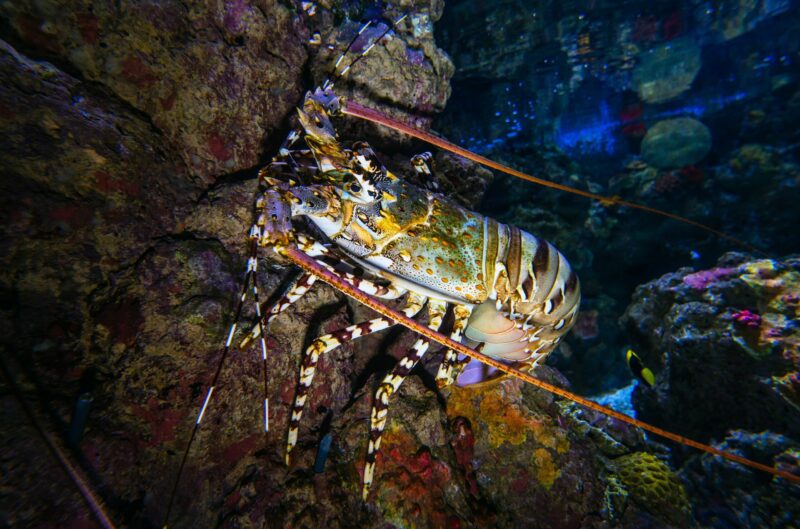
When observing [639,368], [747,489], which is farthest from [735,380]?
[747,489]

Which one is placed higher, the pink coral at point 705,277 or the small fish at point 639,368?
the pink coral at point 705,277

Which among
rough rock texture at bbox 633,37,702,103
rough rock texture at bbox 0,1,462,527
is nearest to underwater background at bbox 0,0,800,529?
rough rock texture at bbox 0,1,462,527

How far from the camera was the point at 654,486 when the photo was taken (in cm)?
262

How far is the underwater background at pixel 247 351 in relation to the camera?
163cm

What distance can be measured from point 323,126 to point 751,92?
564 inches

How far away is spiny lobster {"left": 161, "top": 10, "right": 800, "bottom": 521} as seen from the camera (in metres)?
2.11

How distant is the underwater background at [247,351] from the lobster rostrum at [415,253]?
358 millimetres

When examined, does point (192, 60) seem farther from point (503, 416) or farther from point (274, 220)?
point (503, 416)

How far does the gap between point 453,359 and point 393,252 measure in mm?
965

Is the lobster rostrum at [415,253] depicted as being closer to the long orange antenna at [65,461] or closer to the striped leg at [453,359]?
the striped leg at [453,359]

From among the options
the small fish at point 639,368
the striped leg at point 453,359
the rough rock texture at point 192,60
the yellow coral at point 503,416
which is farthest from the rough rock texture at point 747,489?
the rough rock texture at point 192,60

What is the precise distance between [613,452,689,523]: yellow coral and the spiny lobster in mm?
1102

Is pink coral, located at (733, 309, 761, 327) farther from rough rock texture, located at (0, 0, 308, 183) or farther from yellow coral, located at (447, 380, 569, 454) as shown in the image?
rough rock texture, located at (0, 0, 308, 183)

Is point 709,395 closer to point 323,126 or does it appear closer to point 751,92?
point 323,126
